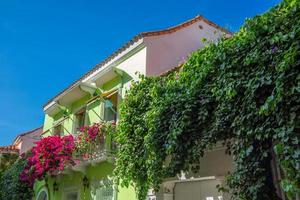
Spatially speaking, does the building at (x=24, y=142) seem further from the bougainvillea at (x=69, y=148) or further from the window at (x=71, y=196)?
the bougainvillea at (x=69, y=148)

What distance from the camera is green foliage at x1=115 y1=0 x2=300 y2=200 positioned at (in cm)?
547

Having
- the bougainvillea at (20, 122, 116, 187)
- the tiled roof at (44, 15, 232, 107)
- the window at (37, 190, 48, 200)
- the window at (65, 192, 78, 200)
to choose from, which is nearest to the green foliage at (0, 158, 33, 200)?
the window at (37, 190, 48, 200)

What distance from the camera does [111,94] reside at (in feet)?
42.9

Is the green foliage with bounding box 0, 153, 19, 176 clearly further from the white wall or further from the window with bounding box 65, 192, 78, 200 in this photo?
the white wall

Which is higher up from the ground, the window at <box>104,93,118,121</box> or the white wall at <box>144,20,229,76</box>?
the white wall at <box>144,20,229,76</box>

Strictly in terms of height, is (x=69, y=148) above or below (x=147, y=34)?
below

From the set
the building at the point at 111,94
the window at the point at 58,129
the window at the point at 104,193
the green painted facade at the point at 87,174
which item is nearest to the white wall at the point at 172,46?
the building at the point at 111,94

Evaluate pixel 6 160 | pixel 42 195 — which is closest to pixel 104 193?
pixel 42 195

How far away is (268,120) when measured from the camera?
579cm

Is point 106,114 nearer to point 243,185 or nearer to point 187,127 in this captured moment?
point 187,127

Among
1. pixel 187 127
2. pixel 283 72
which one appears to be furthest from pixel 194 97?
pixel 283 72

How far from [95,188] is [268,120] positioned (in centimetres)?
836

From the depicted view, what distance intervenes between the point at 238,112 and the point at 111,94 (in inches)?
293

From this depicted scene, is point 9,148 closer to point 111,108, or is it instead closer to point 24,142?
point 24,142
